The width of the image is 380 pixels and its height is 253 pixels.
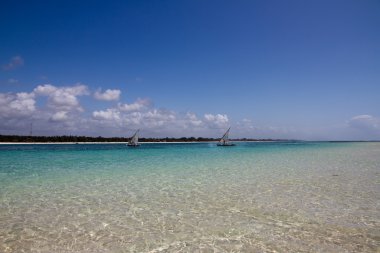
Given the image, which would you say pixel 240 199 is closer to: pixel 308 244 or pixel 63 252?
pixel 308 244

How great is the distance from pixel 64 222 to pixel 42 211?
5.19 feet

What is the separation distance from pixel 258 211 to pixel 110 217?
460 cm

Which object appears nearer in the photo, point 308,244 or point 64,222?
point 308,244

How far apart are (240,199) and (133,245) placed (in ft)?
17.4

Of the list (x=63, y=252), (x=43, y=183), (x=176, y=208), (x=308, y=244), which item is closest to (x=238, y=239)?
(x=308, y=244)

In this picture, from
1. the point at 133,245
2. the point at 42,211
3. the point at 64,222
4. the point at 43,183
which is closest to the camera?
the point at 133,245

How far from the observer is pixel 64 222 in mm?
7547

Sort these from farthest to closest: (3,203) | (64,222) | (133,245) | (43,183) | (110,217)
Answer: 1. (43,183)
2. (3,203)
3. (110,217)
4. (64,222)
5. (133,245)

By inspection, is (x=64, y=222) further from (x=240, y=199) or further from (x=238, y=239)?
(x=240, y=199)

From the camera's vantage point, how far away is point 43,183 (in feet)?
45.1

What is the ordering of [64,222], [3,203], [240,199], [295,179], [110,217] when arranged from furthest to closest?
[295,179]
[240,199]
[3,203]
[110,217]
[64,222]

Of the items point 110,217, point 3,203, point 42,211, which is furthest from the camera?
point 3,203

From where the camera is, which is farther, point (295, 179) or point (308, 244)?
point (295, 179)

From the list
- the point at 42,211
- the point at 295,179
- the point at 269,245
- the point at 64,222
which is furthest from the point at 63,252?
the point at 295,179
